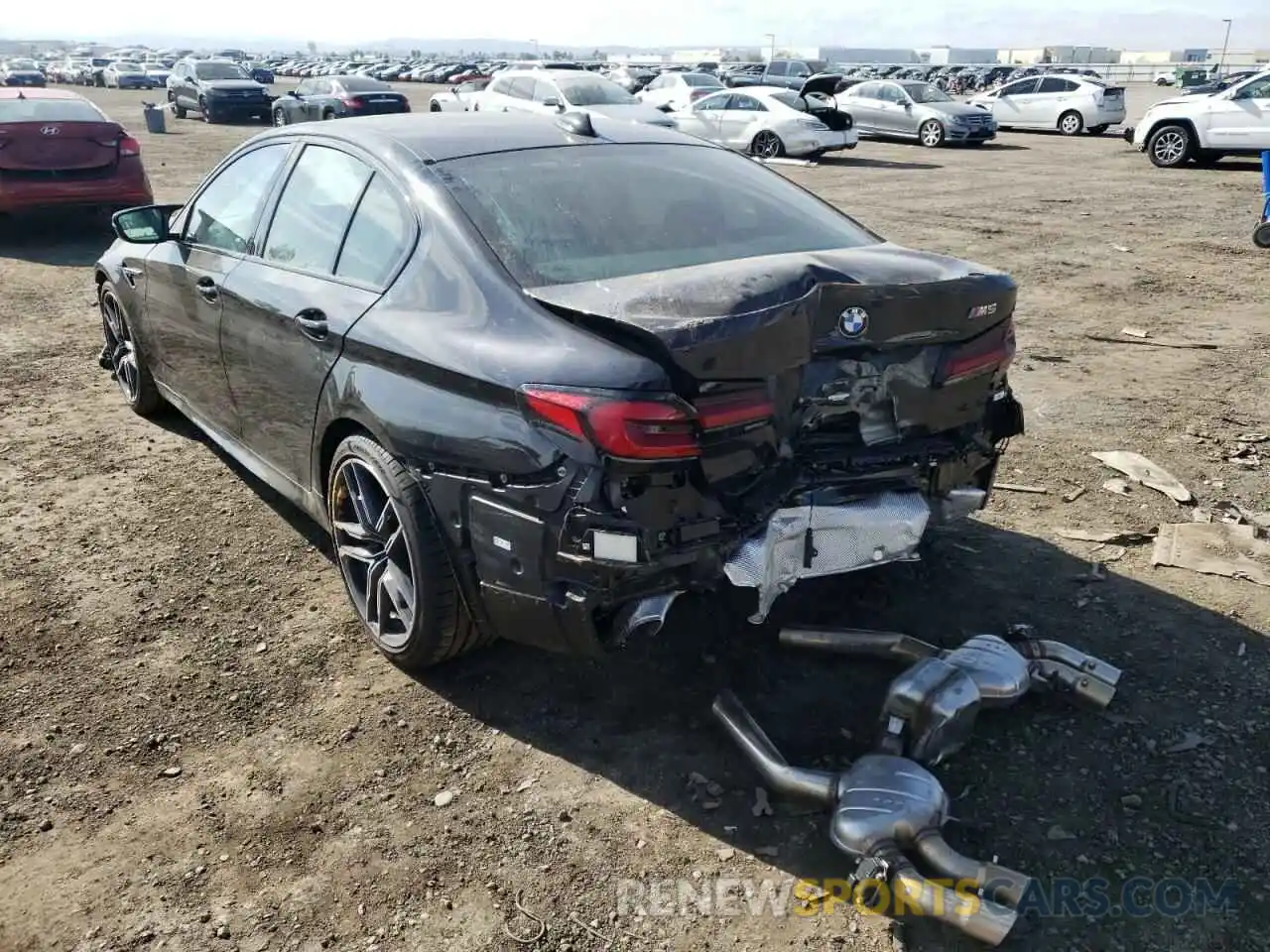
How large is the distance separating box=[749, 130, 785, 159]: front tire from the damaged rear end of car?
55.9ft

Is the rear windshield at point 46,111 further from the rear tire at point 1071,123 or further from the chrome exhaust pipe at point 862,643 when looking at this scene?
the rear tire at point 1071,123

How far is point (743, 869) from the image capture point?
254 centimetres

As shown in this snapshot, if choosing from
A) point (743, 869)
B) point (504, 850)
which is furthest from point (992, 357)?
point (504, 850)

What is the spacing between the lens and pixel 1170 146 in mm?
17656

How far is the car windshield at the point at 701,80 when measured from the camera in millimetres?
23152

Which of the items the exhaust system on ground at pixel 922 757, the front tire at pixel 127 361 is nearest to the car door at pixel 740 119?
the front tire at pixel 127 361

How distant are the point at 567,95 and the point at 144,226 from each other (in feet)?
49.7

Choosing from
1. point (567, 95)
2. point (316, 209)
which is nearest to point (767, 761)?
point (316, 209)

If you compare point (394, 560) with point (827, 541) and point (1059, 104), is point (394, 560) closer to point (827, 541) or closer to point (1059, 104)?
point (827, 541)

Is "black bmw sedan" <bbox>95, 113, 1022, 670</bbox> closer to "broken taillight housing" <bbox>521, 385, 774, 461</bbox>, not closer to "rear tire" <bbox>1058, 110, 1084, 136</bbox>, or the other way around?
"broken taillight housing" <bbox>521, 385, 774, 461</bbox>

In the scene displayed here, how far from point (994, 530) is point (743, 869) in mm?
2299

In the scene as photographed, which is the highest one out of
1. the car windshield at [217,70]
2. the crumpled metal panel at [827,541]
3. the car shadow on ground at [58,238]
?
the car windshield at [217,70]

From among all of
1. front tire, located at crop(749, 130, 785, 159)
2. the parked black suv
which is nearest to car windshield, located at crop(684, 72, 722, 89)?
front tire, located at crop(749, 130, 785, 159)

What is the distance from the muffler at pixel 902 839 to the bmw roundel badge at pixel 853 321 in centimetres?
115
